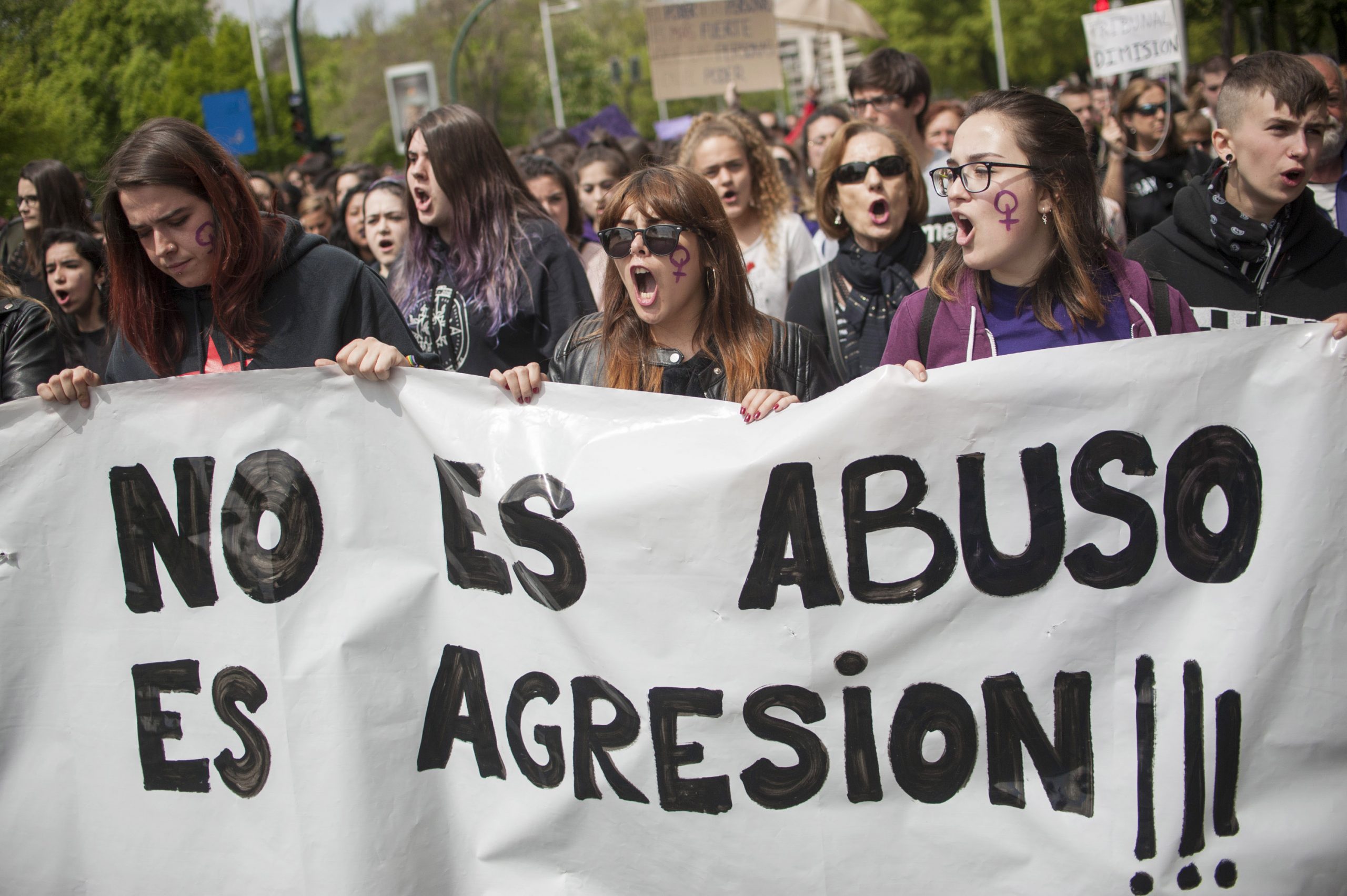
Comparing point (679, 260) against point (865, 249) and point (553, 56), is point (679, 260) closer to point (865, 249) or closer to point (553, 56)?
point (865, 249)

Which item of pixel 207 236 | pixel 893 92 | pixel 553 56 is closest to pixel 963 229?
pixel 207 236

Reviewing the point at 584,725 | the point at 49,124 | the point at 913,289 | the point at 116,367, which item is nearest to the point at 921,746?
the point at 584,725

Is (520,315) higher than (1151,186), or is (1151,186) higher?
(1151,186)

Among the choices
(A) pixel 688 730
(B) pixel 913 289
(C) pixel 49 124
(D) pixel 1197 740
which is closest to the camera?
(D) pixel 1197 740

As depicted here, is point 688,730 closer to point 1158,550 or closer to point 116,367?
point 1158,550

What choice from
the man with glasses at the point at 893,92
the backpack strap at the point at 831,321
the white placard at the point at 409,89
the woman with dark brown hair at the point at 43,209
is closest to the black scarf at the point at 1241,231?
the backpack strap at the point at 831,321

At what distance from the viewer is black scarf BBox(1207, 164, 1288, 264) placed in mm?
3023

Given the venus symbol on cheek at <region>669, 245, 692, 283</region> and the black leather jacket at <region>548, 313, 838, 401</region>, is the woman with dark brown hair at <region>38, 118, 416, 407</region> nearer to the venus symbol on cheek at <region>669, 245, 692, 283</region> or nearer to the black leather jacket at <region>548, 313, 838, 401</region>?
the black leather jacket at <region>548, 313, 838, 401</region>

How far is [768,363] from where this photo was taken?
9.20ft

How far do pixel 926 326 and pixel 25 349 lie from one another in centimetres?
238

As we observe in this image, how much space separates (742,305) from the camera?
9.46 feet

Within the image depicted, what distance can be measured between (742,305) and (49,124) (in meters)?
16.6

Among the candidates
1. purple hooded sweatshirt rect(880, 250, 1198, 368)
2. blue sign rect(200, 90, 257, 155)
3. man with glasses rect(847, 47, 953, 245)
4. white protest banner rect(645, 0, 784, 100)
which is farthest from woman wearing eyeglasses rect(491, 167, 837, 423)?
blue sign rect(200, 90, 257, 155)

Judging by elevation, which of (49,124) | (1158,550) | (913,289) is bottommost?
(1158,550)
